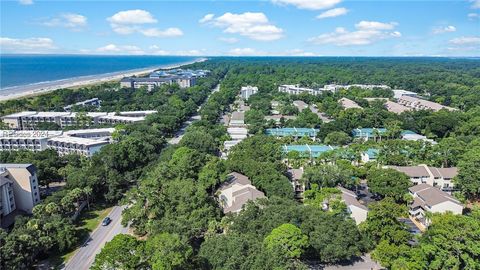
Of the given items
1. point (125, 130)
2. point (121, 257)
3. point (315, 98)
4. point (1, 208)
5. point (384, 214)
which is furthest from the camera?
point (315, 98)

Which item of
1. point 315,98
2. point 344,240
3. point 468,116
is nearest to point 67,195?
point 344,240

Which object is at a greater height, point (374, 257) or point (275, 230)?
point (275, 230)

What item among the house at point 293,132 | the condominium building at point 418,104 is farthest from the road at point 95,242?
the condominium building at point 418,104

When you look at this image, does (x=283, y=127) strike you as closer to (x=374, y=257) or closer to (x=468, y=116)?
(x=468, y=116)

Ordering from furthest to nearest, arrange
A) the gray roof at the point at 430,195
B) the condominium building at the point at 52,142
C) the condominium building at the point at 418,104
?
the condominium building at the point at 418,104, the condominium building at the point at 52,142, the gray roof at the point at 430,195

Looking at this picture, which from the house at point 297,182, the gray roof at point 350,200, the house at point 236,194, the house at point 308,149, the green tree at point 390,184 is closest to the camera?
the gray roof at point 350,200

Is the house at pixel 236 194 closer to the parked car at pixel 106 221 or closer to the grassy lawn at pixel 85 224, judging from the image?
the parked car at pixel 106 221
